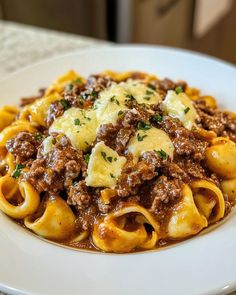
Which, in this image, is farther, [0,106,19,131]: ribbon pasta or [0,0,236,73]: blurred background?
[0,0,236,73]: blurred background

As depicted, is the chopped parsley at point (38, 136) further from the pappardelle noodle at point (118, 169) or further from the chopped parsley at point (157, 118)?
the chopped parsley at point (157, 118)

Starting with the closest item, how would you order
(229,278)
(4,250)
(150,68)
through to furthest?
1. (229,278)
2. (4,250)
3. (150,68)

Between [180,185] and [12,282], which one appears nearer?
[12,282]

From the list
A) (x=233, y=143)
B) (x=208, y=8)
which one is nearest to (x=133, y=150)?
(x=233, y=143)

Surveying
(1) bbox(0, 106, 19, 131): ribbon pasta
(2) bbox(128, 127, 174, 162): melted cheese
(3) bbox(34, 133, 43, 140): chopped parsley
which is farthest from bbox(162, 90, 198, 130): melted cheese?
(1) bbox(0, 106, 19, 131): ribbon pasta

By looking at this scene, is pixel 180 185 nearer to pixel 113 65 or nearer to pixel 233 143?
pixel 233 143

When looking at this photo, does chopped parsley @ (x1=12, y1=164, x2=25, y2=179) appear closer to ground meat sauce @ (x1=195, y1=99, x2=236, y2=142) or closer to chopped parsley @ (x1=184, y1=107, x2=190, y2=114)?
chopped parsley @ (x1=184, y1=107, x2=190, y2=114)

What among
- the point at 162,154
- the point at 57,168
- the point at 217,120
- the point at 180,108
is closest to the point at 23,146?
the point at 57,168

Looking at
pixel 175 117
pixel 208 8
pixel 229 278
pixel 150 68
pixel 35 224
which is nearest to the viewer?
pixel 229 278
